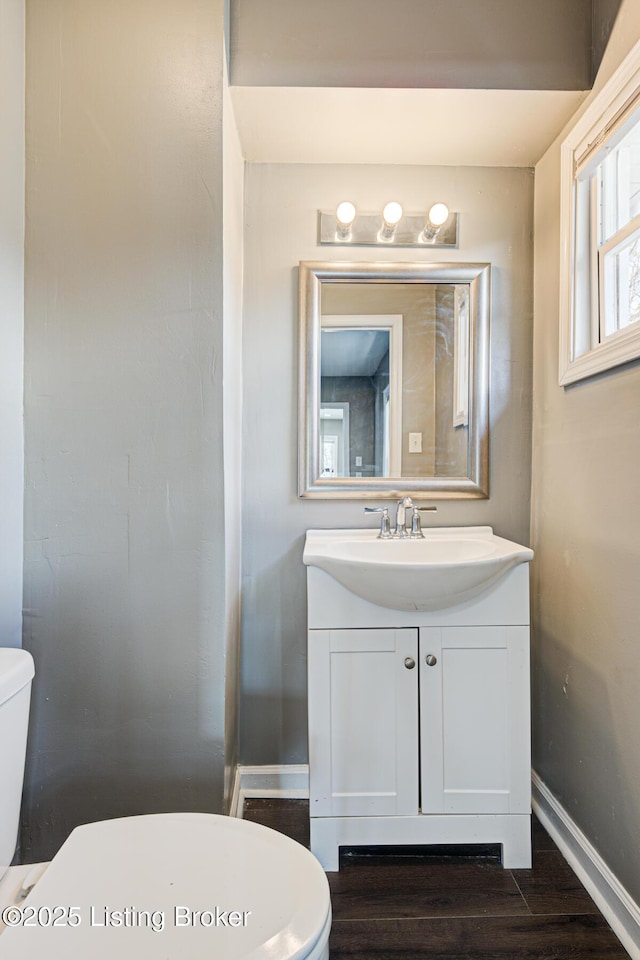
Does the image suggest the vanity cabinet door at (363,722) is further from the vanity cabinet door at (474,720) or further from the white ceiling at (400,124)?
the white ceiling at (400,124)

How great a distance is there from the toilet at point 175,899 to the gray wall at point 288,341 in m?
0.87

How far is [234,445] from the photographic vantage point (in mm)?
1580

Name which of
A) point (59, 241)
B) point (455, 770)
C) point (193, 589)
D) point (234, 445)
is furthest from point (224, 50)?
point (455, 770)

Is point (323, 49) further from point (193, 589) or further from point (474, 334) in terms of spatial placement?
point (193, 589)

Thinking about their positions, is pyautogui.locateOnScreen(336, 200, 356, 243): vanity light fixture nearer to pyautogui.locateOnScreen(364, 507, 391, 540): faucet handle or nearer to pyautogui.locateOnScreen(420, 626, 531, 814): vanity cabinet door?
pyautogui.locateOnScreen(364, 507, 391, 540): faucet handle

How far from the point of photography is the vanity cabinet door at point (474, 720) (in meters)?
1.38

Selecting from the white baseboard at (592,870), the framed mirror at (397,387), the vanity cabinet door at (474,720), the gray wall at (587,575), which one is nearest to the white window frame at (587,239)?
the gray wall at (587,575)

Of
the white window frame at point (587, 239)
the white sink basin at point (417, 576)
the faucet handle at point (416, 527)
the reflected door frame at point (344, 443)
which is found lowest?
the white sink basin at point (417, 576)

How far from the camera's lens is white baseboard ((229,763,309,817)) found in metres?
1.72

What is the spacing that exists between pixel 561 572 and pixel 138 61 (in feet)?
5.94

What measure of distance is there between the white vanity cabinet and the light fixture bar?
1105 millimetres

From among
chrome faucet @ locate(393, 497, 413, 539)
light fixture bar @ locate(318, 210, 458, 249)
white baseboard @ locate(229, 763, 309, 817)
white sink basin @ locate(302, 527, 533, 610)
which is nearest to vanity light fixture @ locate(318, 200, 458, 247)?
light fixture bar @ locate(318, 210, 458, 249)

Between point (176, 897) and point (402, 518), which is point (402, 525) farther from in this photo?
point (176, 897)

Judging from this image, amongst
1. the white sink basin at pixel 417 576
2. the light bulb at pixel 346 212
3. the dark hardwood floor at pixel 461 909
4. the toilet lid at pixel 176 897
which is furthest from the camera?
the light bulb at pixel 346 212
